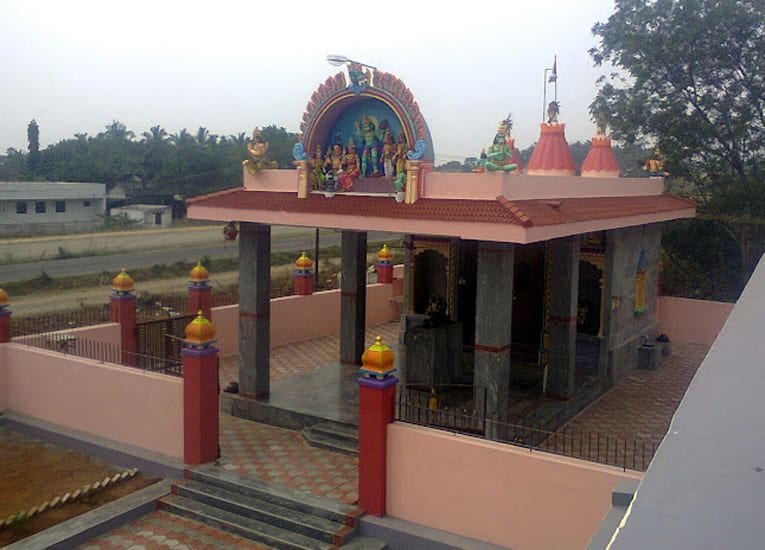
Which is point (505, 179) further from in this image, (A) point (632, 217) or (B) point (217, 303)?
(B) point (217, 303)

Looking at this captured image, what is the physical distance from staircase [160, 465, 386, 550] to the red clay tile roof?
4.03 metres

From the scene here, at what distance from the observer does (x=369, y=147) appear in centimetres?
1137

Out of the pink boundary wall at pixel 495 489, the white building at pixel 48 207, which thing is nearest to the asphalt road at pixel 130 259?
the white building at pixel 48 207

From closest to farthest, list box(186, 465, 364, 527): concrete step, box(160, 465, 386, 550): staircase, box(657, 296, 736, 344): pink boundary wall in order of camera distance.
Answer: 1. box(160, 465, 386, 550): staircase
2. box(186, 465, 364, 527): concrete step
3. box(657, 296, 736, 344): pink boundary wall

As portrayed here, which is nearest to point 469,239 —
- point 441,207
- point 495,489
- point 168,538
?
point 441,207

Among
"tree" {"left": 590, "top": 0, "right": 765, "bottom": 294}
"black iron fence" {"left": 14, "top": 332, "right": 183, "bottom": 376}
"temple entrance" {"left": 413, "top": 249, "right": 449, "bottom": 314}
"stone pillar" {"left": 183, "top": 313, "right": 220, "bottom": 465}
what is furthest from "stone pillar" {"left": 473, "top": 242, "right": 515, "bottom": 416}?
"tree" {"left": 590, "top": 0, "right": 765, "bottom": 294}

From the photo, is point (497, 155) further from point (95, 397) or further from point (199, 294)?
point (199, 294)

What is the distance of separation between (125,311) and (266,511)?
6.85m

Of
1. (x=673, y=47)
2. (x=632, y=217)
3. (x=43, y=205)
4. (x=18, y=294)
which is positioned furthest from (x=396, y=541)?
(x=43, y=205)

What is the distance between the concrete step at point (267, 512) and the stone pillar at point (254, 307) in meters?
2.59

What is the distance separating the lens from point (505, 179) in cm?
980

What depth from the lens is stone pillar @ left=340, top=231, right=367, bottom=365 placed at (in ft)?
47.9

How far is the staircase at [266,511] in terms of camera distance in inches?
338

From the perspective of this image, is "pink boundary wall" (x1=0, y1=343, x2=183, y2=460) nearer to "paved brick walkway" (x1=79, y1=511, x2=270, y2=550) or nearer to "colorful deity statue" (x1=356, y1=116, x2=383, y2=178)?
"paved brick walkway" (x1=79, y1=511, x2=270, y2=550)
